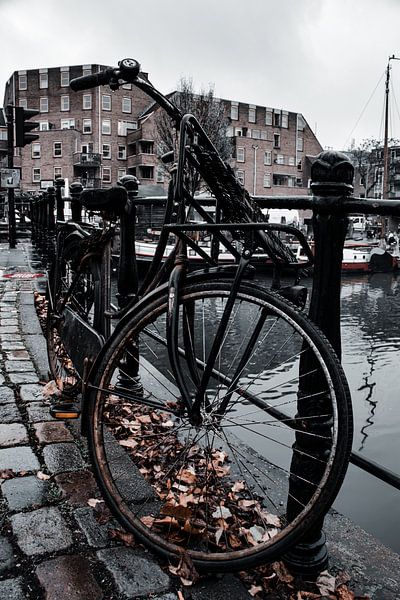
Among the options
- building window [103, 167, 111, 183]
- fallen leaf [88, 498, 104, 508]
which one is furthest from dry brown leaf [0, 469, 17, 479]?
building window [103, 167, 111, 183]

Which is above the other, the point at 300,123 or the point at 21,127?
the point at 300,123

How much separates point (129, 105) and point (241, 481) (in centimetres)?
7304

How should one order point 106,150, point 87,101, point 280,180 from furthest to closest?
point 280,180
point 87,101
point 106,150

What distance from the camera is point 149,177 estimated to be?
216 ft

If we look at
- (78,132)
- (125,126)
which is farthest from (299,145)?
(78,132)

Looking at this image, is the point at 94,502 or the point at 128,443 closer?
the point at 94,502

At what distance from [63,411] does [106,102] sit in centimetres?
7158

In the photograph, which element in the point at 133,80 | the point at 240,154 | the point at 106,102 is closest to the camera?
the point at 133,80

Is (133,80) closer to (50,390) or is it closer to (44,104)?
(50,390)

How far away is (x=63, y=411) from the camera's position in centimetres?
345

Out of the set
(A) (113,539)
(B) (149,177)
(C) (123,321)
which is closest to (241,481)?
(A) (113,539)

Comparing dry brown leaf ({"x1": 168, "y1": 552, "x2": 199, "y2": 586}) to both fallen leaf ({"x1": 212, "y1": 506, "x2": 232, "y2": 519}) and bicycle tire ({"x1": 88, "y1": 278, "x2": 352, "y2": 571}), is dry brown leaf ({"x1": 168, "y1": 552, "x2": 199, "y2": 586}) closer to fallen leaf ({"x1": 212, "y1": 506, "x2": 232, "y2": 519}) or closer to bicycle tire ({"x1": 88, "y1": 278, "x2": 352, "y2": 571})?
bicycle tire ({"x1": 88, "y1": 278, "x2": 352, "y2": 571})

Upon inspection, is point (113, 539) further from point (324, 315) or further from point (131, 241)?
point (131, 241)

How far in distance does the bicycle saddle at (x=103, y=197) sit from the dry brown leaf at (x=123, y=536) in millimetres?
1618
